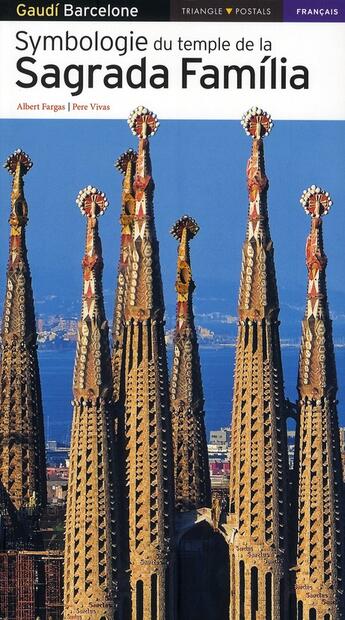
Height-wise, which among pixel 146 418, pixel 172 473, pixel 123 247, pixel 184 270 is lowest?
pixel 172 473

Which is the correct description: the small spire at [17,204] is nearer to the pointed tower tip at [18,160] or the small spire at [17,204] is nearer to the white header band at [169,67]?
the pointed tower tip at [18,160]

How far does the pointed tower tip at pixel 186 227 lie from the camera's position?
210 ft

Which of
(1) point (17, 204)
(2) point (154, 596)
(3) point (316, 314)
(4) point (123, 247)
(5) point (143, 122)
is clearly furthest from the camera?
(1) point (17, 204)

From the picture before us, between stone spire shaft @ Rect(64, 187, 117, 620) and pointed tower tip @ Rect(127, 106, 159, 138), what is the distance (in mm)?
2797

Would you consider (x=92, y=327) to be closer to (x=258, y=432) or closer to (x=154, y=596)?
(x=258, y=432)

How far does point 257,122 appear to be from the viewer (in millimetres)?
60281

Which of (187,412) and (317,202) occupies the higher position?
(317,202)

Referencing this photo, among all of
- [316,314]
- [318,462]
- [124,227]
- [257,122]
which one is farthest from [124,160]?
[318,462]

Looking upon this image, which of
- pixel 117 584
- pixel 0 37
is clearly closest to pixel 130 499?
pixel 117 584

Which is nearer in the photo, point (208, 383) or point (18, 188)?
point (18, 188)

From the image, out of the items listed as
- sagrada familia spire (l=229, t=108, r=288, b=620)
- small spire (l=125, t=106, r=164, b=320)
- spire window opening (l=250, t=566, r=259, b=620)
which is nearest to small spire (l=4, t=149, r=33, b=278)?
small spire (l=125, t=106, r=164, b=320)

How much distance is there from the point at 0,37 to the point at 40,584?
42.9 feet

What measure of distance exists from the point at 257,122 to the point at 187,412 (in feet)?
27.6

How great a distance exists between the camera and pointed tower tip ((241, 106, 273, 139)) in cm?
6022
